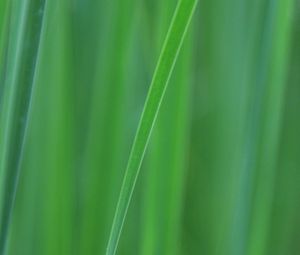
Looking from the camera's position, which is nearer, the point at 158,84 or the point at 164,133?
the point at 158,84

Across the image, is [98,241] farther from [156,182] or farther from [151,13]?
[151,13]

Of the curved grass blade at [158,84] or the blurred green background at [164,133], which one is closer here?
the curved grass blade at [158,84]

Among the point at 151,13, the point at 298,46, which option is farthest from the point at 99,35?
the point at 298,46
